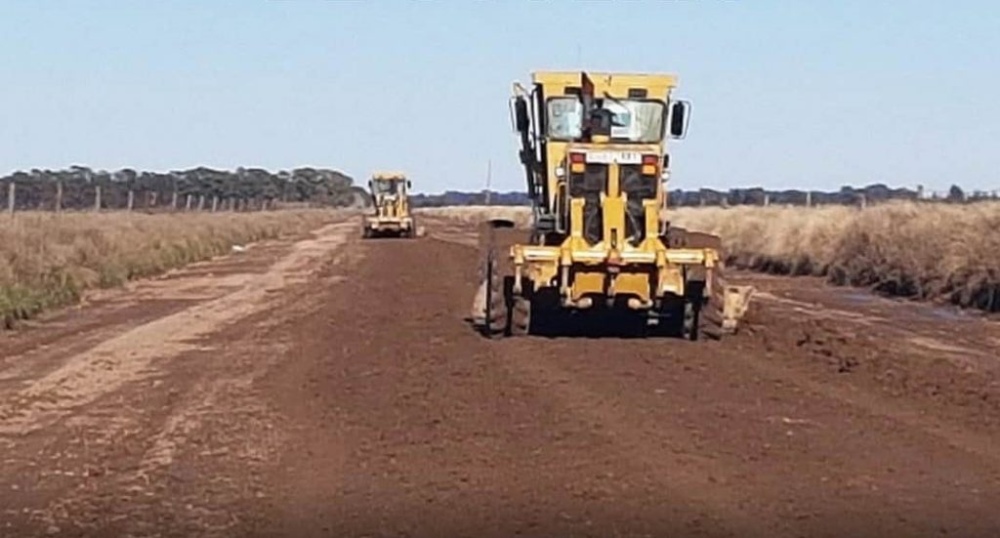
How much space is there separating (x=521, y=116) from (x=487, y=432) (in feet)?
34.7

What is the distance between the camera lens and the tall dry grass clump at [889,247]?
108ft

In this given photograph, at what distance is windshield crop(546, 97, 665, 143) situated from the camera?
2367cm

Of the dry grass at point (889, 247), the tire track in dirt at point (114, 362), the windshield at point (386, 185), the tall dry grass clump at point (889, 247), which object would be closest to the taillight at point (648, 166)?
the tire track in dirt at point (114, 362)

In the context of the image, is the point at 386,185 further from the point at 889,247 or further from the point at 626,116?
the point at 626,116

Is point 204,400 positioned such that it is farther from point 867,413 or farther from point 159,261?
point 159,261

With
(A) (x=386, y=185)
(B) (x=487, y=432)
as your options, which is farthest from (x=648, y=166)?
(A) (x=386, y=185)

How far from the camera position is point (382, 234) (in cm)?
7612

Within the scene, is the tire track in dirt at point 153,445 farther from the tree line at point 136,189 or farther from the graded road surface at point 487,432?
the tree line at point 136,189

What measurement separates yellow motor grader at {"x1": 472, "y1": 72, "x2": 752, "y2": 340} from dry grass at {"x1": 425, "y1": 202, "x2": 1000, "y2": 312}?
682 centimetres

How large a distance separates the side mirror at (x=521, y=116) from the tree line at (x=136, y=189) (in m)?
26.6

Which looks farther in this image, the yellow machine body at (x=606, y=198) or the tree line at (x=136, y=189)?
the tree line at (x=136, y=189)

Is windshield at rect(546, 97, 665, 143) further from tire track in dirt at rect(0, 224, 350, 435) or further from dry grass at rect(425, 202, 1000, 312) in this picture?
dry grass at rect(425, 202, 1000, 312)

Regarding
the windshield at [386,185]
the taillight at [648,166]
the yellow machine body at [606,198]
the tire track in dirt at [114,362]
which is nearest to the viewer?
the tire track in dirt at [114,362]

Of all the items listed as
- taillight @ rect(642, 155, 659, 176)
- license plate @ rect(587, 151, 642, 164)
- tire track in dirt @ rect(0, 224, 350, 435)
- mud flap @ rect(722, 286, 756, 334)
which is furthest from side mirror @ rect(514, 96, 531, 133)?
tire track in dirt @ rect(0, 224, 350, 435)
